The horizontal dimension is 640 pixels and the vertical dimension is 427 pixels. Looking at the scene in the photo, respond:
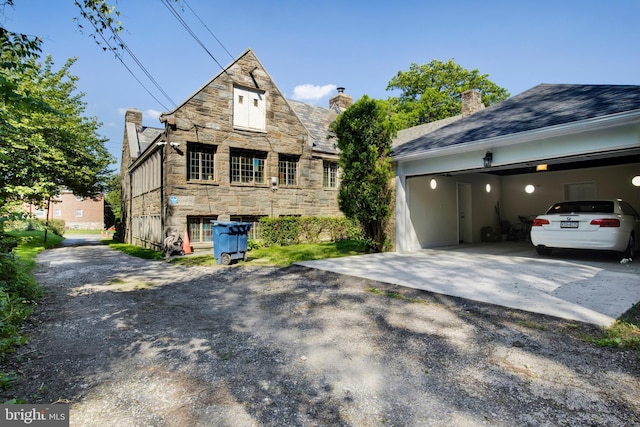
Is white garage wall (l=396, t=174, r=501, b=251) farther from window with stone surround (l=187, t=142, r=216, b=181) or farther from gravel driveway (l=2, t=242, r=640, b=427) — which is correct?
window with stone surround (l=187, t=142, r=216, b=181)

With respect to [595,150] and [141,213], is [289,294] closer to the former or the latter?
[595,150]

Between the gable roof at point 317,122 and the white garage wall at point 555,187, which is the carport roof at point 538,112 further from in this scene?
the gable roof at point 317,122

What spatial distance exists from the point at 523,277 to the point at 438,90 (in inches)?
1354

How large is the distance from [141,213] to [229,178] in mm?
7378

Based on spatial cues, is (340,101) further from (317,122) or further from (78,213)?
(78,213)

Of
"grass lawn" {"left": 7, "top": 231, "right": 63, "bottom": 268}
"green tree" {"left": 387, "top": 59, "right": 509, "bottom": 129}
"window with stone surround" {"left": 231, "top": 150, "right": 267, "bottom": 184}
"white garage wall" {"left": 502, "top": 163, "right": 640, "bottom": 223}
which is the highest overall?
"green tree" {"left": 387, "top": 59, "right": 509, "bottom": 129}

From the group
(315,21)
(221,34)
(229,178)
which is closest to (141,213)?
(229,178)

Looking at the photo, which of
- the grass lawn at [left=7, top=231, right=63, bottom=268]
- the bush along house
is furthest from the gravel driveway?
the bush along house

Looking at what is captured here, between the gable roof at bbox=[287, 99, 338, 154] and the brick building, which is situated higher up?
the gable roof at bbox=[287, 99, 338, 154]

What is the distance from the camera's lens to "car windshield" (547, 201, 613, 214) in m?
8.18

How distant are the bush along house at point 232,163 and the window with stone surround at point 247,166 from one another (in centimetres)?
5

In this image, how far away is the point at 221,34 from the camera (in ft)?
35.4

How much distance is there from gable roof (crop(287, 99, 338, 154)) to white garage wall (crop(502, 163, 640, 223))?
899 cm

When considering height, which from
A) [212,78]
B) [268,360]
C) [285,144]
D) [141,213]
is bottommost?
[268,360]
